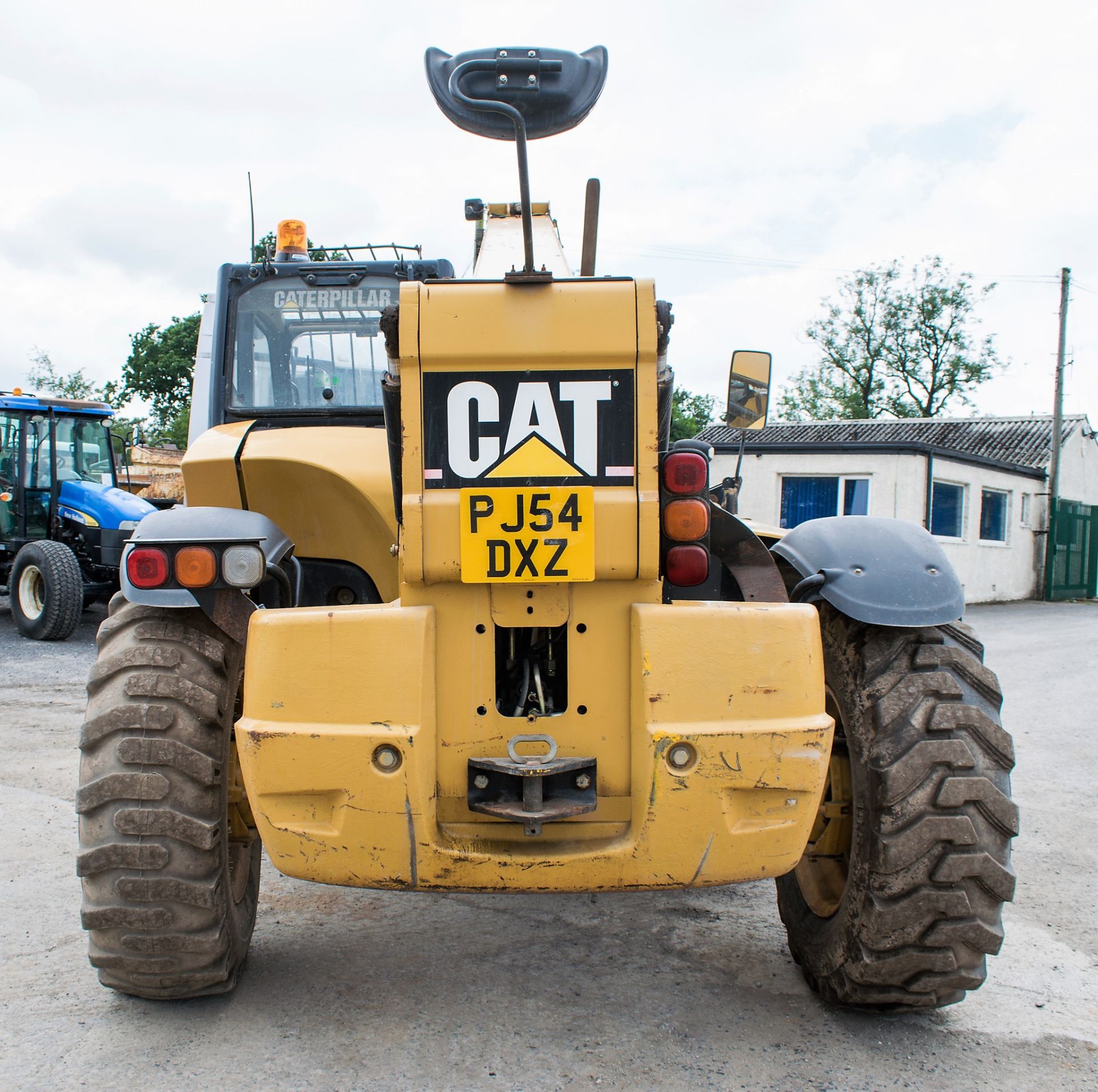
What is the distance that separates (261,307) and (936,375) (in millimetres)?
49969

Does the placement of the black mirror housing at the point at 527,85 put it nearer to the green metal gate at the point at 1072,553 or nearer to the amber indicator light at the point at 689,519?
the amber indicator light at the point at 689,519

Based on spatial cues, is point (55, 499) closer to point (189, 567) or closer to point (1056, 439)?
point (189, 567)

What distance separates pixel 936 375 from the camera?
4972 centimetres

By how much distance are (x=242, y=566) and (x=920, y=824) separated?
1887 millimetres

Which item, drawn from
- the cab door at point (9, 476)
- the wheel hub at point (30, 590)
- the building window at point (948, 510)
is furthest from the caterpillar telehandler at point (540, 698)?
the building window at point (948, 510)

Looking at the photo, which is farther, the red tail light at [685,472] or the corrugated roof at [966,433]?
the corrugated roof at [966,433]

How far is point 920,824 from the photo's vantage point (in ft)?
8.54

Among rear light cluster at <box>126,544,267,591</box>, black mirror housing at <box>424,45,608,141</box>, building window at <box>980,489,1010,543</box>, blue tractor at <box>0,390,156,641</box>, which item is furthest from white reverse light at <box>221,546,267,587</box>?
building window at <box>980,489,1010,543</box>

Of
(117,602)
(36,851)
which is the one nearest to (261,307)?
(117,602)

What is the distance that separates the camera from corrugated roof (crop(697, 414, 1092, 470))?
99.2 feet

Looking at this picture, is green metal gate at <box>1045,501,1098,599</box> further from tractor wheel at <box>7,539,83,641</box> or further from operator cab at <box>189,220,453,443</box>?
operator cab at <box>189,220,453,443</box>

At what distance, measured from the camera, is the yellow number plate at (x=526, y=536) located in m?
2.48

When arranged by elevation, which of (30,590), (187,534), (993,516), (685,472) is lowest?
(993,516)

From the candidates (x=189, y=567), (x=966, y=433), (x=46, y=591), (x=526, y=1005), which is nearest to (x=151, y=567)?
Answer: (x=189, y=567)
